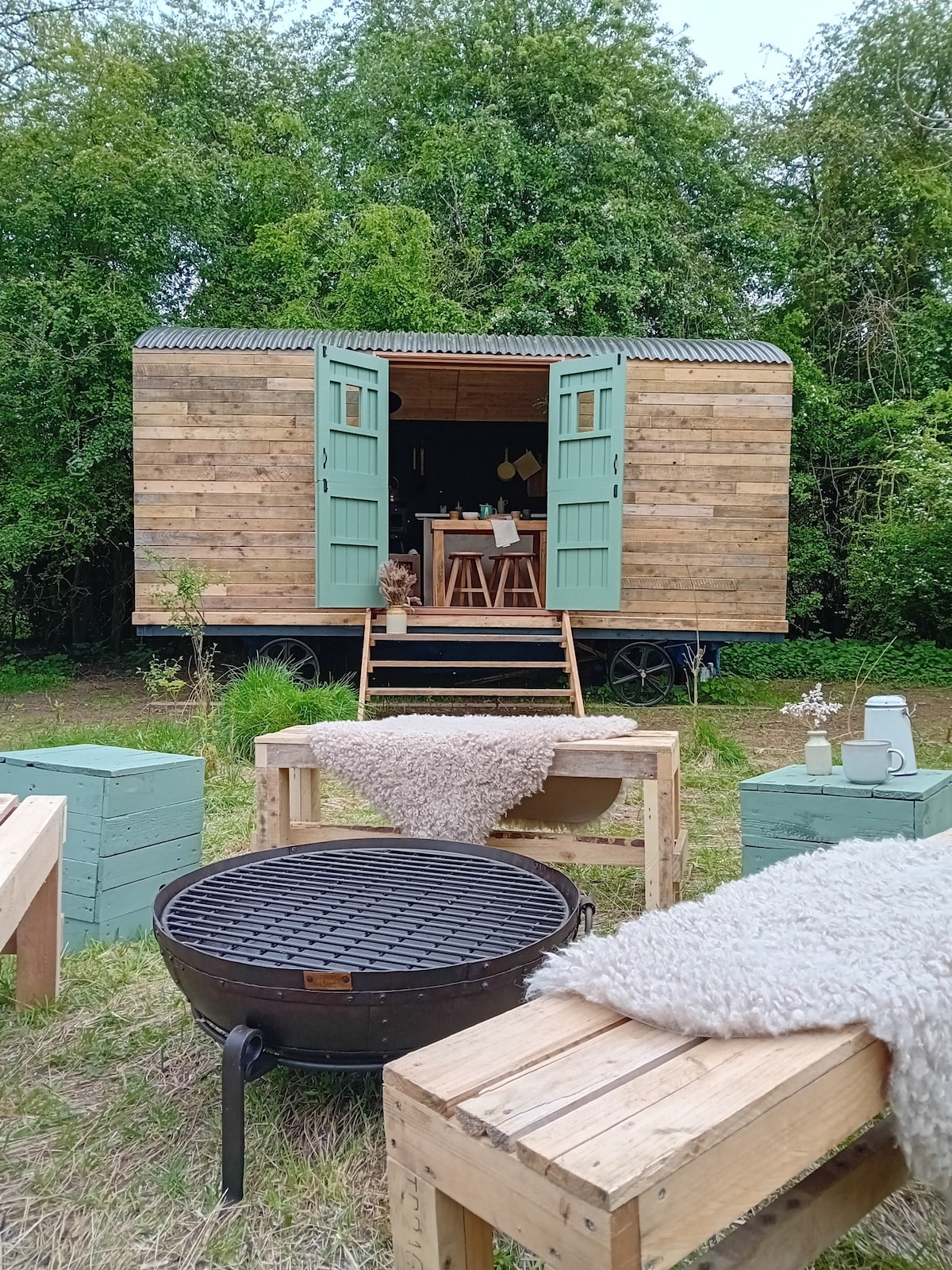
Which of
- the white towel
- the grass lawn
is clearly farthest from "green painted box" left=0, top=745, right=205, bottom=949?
the white towel

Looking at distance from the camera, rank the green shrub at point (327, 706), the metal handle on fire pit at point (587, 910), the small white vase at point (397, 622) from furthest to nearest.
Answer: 1. the small white vase at point (397, 622)
2. the green shrub at point (327, 706)
3. the metal handle on fire pit at point (587, 910)

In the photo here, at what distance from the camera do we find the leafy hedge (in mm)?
9211

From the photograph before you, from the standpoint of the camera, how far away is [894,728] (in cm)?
246

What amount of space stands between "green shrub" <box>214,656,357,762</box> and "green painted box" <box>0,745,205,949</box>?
1959 mm

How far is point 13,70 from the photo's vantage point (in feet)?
35.1

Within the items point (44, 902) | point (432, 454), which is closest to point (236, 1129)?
point (44, 902)

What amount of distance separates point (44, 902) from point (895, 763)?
209cm

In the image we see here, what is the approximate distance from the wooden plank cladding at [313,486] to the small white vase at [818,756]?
4525 millimetres

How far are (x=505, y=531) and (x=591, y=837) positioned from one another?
4987 millimetres

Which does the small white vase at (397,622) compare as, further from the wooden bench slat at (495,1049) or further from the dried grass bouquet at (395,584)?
the wooden bench slat at (495,1049)

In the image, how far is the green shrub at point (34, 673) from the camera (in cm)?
863

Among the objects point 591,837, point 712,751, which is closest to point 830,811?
point 591,837

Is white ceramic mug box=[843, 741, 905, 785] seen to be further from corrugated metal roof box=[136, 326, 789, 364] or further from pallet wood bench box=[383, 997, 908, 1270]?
corrugated metal roof box=[136, 326, 789, 364]

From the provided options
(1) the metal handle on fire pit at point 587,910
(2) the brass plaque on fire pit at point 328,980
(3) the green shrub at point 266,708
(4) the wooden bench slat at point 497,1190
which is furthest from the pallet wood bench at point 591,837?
(3) the green shrub at point 266,708
